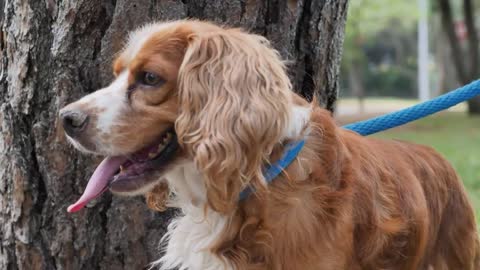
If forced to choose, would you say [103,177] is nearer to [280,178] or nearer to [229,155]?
[229,155]

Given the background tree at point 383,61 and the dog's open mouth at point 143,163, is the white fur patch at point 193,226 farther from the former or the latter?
the background tree at point 383,61

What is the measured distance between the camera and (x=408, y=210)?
3.60m

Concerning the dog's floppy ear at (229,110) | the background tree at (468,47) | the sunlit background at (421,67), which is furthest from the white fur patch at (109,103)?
the background tree at (468,47)

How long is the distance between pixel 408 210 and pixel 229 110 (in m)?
1.17

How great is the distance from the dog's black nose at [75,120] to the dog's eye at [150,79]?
0.88 feet

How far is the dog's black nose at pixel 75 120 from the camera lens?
298 centimetres

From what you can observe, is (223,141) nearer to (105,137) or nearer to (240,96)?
(240,96)

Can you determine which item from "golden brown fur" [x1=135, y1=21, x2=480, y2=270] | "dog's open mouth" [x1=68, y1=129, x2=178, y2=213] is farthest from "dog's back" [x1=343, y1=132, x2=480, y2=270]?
"dog's open mouth" [x1=68, y1=129, x2=178, y2=213]

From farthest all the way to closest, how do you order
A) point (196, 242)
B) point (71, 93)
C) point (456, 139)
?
point (456, 139), point (71, 93), point (196, 242)

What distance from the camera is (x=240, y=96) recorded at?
2.92m

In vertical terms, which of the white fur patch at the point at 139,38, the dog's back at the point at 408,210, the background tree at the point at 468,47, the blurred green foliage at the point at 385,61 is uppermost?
the white fur patch at the point at 139,38

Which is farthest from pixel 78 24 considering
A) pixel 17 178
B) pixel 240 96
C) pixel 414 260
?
pixel 414 260

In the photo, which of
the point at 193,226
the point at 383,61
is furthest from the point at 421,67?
the point at 193,226

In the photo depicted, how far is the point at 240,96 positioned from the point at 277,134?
0.20 m
